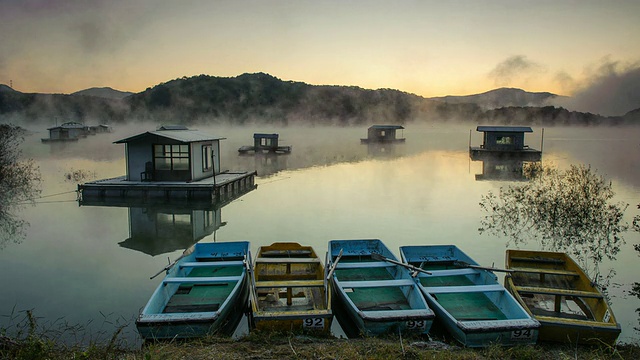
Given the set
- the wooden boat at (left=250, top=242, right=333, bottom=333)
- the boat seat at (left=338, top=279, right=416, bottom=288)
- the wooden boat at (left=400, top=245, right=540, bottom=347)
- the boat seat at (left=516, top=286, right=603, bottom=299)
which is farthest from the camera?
the boat seat at (left=338, top=279, right=416, bottom=288)

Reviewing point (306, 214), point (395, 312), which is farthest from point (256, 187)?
point (395, 312)

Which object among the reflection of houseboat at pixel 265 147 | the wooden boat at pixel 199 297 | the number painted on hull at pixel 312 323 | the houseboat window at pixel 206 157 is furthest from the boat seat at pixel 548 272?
the reflection of houseboat at pixel 265 147

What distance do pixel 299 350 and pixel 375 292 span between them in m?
2.97

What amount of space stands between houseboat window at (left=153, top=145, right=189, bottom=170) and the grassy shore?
16.0 m

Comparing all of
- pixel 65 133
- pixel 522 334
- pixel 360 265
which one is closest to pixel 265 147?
pixel 65 133

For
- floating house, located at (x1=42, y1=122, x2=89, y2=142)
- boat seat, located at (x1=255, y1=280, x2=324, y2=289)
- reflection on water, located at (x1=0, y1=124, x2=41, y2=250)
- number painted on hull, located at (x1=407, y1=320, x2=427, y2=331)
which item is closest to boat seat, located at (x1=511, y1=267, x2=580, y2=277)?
number painted on hull, located at (x1=407, y1=320, x2=427, y2=331)

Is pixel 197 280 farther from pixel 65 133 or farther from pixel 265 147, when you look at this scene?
pixel 65 133

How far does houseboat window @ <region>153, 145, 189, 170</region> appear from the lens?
22344 millimetres

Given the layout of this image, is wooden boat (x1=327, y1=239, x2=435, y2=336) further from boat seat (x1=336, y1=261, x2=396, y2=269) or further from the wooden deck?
the wooden deck

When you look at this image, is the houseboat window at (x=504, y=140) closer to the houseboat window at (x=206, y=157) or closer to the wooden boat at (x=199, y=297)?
the houseboat window at (x=206, y=157)

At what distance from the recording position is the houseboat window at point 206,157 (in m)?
24.3

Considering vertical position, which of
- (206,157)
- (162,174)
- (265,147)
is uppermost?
(206,157)

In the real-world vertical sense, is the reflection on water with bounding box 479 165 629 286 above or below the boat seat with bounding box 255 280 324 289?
below

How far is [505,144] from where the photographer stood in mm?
40906
